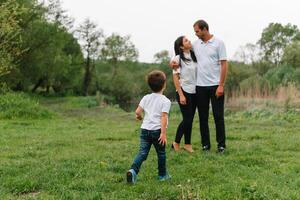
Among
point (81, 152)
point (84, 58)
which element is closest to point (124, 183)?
point (81, 152)

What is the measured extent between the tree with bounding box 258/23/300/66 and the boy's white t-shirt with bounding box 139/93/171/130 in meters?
67.8

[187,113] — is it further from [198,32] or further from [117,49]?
[117,49]

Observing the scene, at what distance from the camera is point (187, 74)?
7.88 m

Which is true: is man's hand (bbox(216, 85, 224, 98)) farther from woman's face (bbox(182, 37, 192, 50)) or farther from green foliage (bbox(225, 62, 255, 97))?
green foliage (bbox(225, 62, 255, 97))

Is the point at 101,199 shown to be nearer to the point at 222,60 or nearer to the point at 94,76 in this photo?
the point at 222,60

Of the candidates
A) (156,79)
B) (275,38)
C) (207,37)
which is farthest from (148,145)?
(275,38)

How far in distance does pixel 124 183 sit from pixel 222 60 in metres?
3.00

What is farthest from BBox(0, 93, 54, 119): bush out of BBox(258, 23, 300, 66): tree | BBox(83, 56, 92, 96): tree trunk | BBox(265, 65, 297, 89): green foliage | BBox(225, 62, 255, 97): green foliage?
BBox(258, 23, 300, 66): tree

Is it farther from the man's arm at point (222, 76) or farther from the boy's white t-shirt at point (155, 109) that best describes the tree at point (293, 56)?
the boy's white t-shirt at point (155, 109)

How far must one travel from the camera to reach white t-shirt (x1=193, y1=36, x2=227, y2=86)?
775 cm

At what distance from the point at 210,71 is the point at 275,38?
224 feet

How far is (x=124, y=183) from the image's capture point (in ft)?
19.0

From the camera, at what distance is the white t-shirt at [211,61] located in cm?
775

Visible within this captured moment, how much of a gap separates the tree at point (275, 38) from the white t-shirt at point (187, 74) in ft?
216
